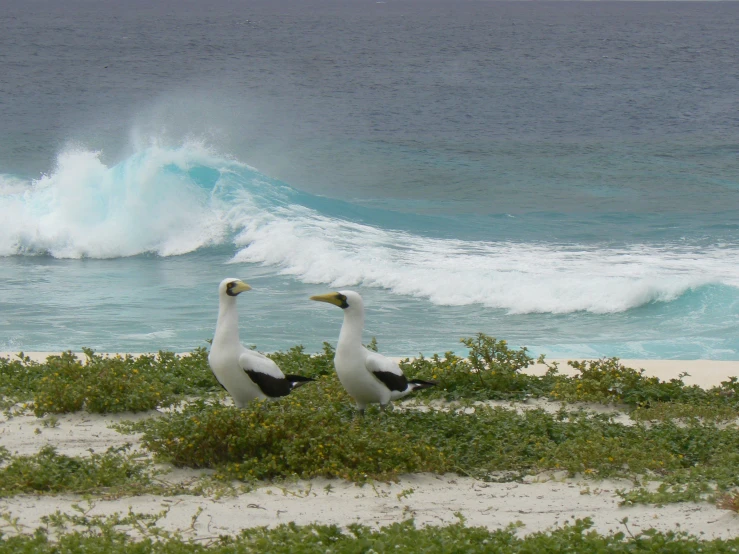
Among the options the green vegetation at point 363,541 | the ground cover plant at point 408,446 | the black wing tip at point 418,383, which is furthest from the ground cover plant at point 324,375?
the green vegetation at point 363,541

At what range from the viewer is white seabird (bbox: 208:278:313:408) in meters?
7.50

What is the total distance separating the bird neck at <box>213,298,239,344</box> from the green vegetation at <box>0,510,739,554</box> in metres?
2.10

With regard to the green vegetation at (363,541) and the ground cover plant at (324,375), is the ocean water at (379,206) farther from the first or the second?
the green vegetation at (363,541)

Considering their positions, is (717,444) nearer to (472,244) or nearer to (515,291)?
(515,291)

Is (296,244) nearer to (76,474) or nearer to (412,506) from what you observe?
(76,474)

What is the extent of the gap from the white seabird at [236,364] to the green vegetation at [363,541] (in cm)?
197

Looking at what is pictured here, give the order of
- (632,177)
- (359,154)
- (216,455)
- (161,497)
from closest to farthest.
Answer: (161,497)
(216,455)
(632,177)
(359,154)

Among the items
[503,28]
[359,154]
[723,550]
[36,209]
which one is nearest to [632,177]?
[359,154]

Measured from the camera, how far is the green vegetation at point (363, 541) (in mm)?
5250

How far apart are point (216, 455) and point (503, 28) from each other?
10645cm

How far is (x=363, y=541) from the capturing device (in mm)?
5348

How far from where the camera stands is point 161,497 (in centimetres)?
632

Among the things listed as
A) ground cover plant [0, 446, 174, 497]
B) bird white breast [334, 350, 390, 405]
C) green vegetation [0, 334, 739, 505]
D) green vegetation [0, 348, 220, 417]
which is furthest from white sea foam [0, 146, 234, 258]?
ground cover plant [0, 446, 174, 497]

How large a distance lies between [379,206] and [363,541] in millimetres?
22012
